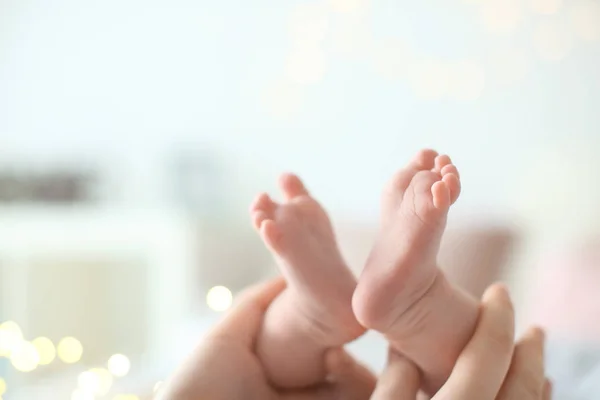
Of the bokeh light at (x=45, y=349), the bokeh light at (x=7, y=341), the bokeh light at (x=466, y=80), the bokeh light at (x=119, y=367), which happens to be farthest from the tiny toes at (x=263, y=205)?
the bokeh light at (x=45, y=349)

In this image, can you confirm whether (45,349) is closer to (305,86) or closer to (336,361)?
(305,86)

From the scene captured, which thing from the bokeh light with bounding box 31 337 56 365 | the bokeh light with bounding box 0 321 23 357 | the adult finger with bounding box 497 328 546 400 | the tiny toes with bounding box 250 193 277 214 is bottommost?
the bokeh light with bounding box 31 337 56 365

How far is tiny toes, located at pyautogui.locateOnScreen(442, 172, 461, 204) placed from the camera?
691mm

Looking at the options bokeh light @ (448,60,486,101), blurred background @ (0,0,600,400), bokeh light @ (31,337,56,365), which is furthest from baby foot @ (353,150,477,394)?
bokeh light @ (31,337,56,365)

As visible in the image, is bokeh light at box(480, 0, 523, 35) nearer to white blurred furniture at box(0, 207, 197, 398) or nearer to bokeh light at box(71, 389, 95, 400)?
white blurred furniture at box(0, 207, 197, 398)

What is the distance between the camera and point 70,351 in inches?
92.0

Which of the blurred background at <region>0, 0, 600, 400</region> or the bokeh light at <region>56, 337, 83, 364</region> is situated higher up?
the blurred background at <region>0, 0, 600, 400</region>

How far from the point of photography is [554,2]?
1927 millimetres

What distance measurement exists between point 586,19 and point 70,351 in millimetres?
1794

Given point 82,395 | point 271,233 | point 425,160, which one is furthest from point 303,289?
point 82,395

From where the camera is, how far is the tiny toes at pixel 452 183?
691 millimetres

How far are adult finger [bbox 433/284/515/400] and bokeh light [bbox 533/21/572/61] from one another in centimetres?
126

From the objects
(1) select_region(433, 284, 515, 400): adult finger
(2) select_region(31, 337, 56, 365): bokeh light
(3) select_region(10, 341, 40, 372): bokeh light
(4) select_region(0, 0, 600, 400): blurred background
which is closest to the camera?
(1) select_region(433, 284, 515, 400): adult finger

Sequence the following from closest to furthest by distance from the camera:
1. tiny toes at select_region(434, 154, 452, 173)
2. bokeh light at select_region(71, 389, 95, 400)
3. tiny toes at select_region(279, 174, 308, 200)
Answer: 1. tiny toes at select_region(434, 154, 452, 173)
2. tiny toes at select_region(279, 174, 308, 200)
3. bokeh light at select_region(71, 389, 95, 400)
